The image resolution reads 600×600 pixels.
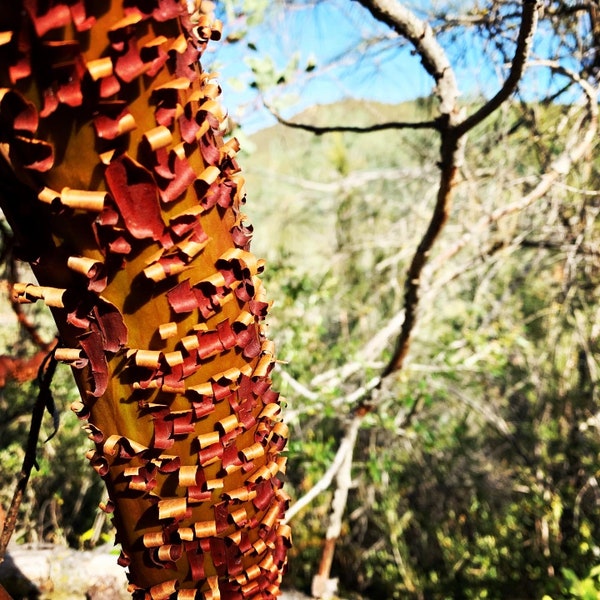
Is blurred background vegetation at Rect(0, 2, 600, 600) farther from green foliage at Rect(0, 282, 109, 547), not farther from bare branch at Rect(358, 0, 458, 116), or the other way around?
bare branch at Rect(358, 0, 458, 116)

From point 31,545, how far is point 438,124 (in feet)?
7.76

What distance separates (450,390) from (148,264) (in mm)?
3363

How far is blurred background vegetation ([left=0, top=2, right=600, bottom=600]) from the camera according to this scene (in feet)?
9.02

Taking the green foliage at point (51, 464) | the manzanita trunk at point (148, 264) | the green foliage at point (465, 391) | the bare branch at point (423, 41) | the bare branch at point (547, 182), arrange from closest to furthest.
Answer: the manzanita trunk at point (148, 264) < the bare branch at point (423, 41) < the bare branch at point (547, 182) < the green foliage at point (465, 391) < the green foliage at point (51, 464)

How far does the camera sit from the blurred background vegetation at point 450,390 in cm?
275

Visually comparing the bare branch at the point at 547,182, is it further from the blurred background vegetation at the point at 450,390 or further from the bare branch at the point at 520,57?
the bare branch at the point at 520,57

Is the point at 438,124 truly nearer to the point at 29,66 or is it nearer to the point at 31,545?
the point at 29,66

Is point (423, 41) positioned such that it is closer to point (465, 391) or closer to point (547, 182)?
point (547, 182)

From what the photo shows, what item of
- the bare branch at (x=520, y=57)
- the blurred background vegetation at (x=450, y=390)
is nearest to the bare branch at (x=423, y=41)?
the bare branch at (x=520, y=57)

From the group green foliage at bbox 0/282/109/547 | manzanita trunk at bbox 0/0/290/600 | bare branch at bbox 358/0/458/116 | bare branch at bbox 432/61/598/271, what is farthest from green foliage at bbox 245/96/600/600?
manzanita trunk at bbox 0/0/290/600

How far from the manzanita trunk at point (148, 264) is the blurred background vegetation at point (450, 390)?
1.14 m

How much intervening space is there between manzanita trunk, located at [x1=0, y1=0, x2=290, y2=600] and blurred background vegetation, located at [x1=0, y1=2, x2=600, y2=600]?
1.14 meters

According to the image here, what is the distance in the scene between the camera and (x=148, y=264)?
0.64 m

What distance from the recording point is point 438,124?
1355mm
